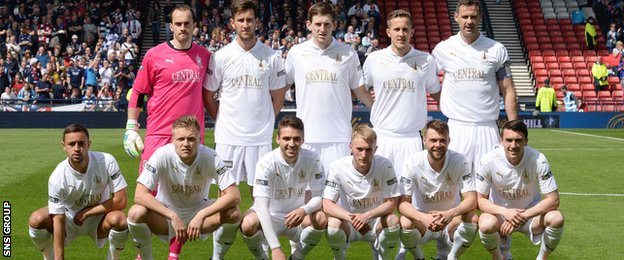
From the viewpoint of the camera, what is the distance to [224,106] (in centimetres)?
765

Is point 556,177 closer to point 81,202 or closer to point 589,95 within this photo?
point 81,202

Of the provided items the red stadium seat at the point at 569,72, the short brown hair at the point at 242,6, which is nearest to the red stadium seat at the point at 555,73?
the red stadium seat at the point at 569,72

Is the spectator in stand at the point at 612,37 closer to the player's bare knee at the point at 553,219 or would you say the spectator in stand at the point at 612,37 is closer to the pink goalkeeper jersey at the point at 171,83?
the player's bare knee at the point at 553,219

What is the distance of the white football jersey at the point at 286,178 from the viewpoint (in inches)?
273

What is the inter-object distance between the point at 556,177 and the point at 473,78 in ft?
20.7

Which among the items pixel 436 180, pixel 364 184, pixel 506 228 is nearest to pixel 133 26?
pixel 364 184

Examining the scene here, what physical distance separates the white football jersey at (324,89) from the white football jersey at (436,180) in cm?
94

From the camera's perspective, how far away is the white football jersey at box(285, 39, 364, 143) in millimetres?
7668

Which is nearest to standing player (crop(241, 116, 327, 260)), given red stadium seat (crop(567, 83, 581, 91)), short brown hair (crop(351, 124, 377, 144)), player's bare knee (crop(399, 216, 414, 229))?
short brown hair (crop(351, 124, 377, 144))

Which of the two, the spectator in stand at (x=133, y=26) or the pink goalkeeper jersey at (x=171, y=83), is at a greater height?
the spectator in stand at (x=133, y=26)

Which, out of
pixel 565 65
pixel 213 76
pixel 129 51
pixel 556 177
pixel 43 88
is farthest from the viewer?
pixel 565 65

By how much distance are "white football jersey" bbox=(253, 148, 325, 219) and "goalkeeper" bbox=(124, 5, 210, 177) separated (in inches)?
32.4

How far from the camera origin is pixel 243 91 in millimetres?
7570

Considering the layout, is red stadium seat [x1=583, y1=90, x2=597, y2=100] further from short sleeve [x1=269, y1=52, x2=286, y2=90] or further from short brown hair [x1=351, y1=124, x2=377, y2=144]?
short brown hair [x1=351, y1=124, x2=377, y2=144]
